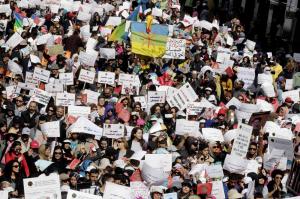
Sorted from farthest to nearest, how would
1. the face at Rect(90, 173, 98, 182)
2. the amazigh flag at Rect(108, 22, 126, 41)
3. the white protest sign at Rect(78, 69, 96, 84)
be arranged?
the amazigh flag at Rect(108, 22, 126, 41), the white protest sign at Rect(78, 69, 96, 84), the face at Rect(90, 173, 98, 182)

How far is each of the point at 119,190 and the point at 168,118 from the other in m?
5.87

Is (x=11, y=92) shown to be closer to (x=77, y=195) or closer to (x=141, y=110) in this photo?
(x=141, y=110)

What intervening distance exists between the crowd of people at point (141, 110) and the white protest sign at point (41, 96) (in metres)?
0.02

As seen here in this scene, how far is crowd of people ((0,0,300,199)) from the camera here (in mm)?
14758

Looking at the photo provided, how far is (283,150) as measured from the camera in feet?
52.7

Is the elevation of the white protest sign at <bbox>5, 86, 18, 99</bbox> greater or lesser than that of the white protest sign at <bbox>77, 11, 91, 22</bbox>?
lesser

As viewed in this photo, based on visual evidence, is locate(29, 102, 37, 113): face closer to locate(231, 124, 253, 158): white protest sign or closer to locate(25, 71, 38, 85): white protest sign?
locate(25, 71, 38, 85): white protest sign

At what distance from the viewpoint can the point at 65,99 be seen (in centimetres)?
1908

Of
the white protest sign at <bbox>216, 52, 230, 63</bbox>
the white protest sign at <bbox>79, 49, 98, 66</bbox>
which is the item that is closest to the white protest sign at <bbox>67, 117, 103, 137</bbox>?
the white protest sign at <bbox>79, 49, 98, 66</bbox>

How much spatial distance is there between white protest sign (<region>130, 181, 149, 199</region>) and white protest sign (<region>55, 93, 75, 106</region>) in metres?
5.37

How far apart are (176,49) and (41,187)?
1170 centimetres

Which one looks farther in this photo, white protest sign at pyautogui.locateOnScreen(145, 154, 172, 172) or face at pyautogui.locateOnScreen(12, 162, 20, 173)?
white protest sign at pyautogui.locateOnScreen(145, 154, 172, 172)

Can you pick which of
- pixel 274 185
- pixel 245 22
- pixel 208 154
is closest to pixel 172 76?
pixel 208 154

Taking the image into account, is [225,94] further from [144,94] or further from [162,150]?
[162,150]
